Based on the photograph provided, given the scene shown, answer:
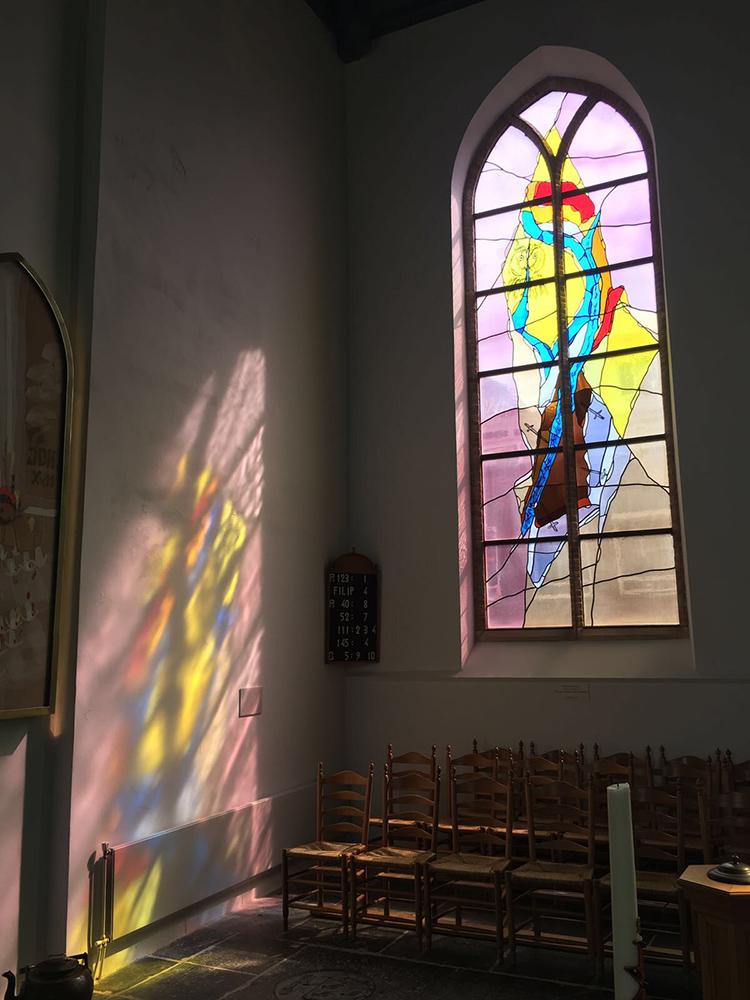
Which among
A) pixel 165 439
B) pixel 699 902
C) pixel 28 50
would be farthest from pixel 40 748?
pixel 28 50

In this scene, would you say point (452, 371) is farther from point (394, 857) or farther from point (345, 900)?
point (345, 900)

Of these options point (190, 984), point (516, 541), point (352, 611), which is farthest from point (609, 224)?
point (190, 984)

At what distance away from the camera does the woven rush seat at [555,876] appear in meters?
4.11

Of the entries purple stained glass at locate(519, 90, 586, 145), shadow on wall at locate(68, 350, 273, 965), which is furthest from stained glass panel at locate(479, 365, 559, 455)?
purple stained glass at locate(519, 90, 586, 145)

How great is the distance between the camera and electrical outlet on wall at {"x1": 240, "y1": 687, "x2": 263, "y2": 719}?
18.0 ft

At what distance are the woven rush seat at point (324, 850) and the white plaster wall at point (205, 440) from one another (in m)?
0.53

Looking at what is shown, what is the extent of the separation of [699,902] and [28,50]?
478 cm

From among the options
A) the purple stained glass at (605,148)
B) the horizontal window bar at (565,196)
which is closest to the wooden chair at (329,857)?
the horizontal window bar at (565,196)

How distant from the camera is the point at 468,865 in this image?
4.48 m

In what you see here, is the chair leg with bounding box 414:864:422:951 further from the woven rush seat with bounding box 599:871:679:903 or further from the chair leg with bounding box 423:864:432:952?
the woven rush seat with bounding box 599:871:679:903

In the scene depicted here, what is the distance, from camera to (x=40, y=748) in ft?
13.4

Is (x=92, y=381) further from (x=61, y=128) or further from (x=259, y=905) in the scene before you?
(x=259, y=905)

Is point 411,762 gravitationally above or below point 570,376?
below

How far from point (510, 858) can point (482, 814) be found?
0.42m
